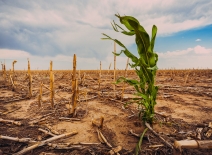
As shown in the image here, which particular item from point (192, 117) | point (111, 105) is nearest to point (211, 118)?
point (192, 117)

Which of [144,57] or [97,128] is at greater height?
[144,57]

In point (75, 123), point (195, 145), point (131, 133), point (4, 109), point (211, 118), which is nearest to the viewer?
point (195, 145)

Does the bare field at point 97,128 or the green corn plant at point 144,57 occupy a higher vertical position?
the green corn plant at point 144,57

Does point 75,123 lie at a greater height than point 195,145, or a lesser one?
lesser

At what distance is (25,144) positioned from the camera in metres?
2.77

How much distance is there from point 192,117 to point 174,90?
3.49m

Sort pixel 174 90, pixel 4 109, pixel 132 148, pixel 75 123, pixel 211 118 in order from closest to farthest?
pixel 132 148 < pixel 75 123 < pixel 211 118 < pixel 4 109 < pixel 174 90

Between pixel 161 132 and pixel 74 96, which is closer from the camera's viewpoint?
pixel 161 132

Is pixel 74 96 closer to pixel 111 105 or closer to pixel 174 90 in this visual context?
pixel 111 105

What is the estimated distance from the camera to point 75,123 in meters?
3.49

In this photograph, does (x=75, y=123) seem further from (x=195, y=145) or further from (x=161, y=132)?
(x=195, y=145)

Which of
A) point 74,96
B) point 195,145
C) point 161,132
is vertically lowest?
point 161,132

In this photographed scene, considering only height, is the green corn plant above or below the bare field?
above

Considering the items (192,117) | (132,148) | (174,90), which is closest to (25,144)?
(132,148)
